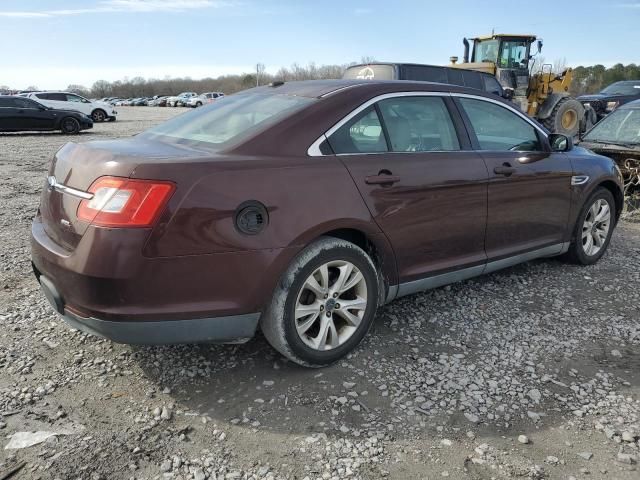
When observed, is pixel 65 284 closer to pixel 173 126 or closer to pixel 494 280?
pixel 173 126

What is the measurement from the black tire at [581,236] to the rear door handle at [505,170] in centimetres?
119

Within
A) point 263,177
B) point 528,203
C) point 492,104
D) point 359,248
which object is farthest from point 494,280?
point 263,177

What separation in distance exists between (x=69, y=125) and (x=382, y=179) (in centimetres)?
1964

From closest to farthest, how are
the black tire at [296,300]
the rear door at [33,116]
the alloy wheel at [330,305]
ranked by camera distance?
the black tire at [296,300] < the alloy wheel at [330,305] < the rear door at [33,116]

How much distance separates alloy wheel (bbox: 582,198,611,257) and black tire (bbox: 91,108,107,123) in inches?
1078

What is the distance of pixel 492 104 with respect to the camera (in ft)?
13.4

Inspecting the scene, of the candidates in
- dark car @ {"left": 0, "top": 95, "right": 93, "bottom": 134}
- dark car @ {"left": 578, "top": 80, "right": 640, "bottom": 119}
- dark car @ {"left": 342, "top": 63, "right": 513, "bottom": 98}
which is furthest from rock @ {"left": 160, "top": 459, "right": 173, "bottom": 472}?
dark car @ {"left": 0, "top": 95, "right": 93, "bottom": 134}

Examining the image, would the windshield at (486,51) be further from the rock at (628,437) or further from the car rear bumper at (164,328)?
the car rear bumper at (164,328)

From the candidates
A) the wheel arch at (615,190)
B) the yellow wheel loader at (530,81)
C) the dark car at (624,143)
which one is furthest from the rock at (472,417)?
the yellow wheel loader at (530,81)

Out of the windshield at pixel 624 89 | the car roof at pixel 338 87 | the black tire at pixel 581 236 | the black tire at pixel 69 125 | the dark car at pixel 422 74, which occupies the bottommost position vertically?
the black tire at pixel 581 236

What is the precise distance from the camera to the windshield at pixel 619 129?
7.57m

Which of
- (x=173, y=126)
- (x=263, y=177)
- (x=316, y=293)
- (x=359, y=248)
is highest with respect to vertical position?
(x=173, y=126)

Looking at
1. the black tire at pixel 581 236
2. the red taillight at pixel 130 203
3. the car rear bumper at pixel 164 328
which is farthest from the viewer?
the black tire at pixel 581 236

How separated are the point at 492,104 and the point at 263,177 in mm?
2197
